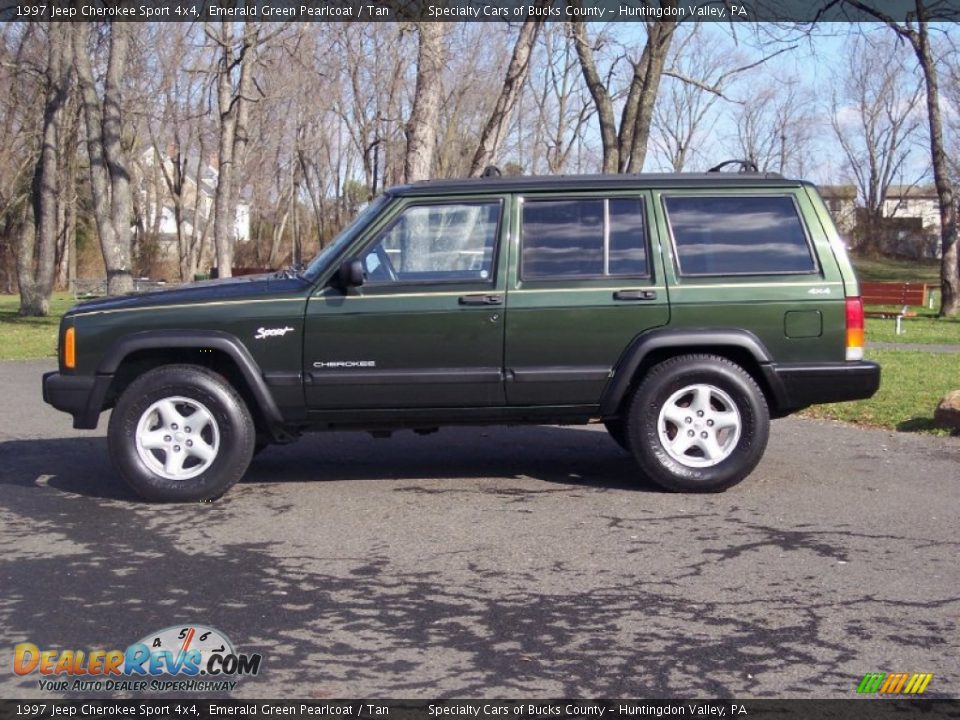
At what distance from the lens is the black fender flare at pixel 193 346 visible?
664cm

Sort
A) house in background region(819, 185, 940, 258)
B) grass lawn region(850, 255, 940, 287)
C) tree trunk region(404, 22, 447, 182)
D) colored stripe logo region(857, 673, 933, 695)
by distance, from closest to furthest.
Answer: colored stripe logo region(857, 673, 933, 695) < tree trunk region(404, 22, 447, 182) < grass lawn region(850, 255, 940, 287) < house in background region(819, 185, 940, 258)

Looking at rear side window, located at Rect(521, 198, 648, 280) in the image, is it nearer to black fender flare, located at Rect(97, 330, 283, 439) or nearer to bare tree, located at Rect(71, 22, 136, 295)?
black fender flare, located at Rect(97, 330, 283, 439)

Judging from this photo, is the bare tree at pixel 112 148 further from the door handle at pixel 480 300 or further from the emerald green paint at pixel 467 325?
the door handle at pixel 480 300

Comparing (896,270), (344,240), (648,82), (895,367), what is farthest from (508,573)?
(896,270)

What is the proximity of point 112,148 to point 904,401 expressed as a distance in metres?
16.1

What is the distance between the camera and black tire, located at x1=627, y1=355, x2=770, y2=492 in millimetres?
6828

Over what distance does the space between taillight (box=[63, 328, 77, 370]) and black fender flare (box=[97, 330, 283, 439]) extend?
7.7 inches

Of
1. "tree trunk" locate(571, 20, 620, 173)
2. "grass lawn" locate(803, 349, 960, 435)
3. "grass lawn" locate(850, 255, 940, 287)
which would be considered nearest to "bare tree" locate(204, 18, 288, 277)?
"tree trunk" locate(571, 20, 620, 173)

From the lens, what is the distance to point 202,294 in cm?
680

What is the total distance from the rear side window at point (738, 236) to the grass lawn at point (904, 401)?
3133 millimetres

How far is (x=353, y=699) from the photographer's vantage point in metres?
3.84

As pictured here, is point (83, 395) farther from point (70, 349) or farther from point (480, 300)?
point (480, 300)

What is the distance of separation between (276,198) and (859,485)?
64.2 m

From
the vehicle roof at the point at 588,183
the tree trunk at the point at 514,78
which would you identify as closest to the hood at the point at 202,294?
the vehicle roof at the point at 588,183
